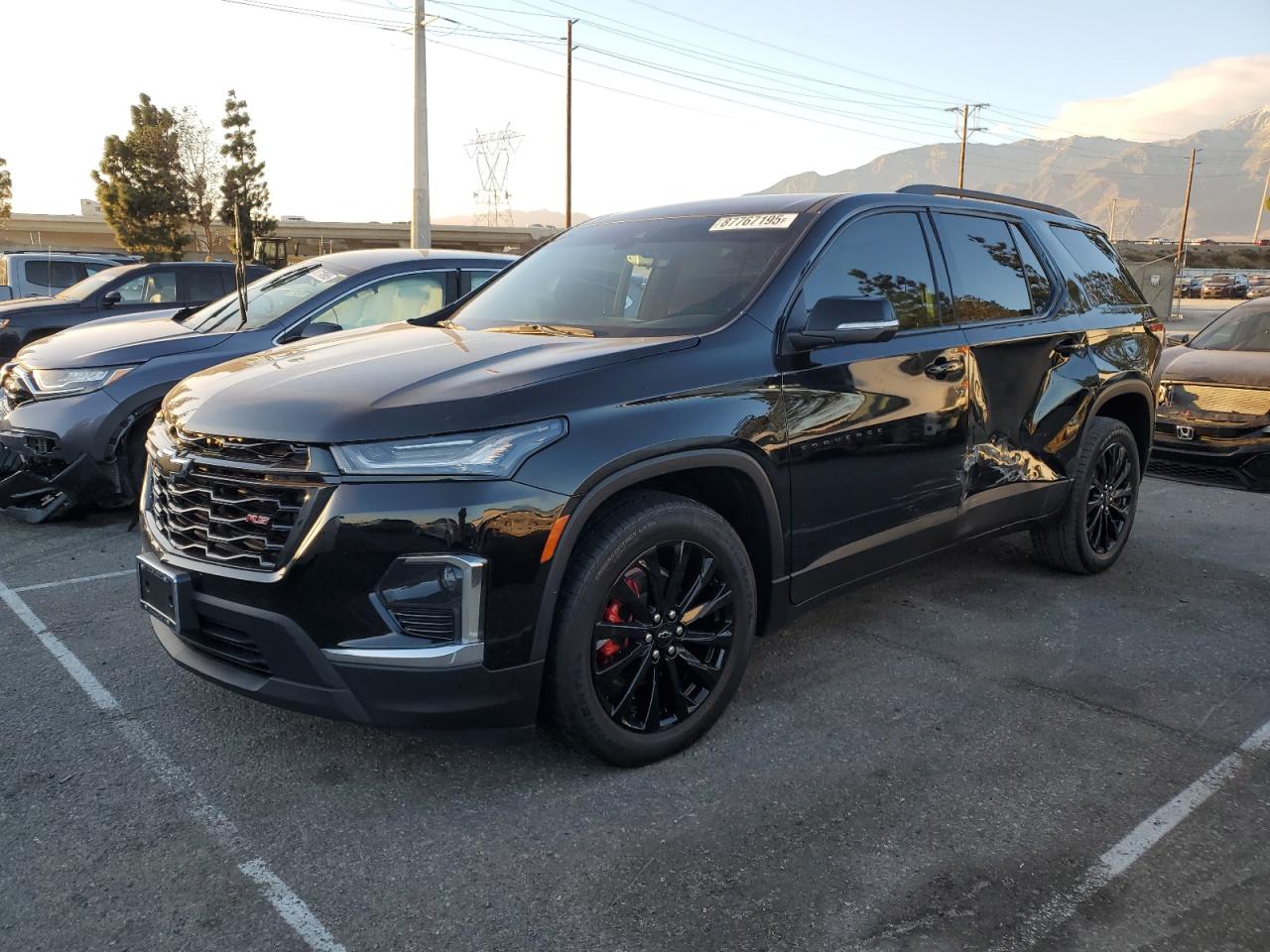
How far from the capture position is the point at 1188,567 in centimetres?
530

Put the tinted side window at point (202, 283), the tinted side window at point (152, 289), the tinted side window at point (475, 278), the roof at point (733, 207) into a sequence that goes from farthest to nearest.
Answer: the tinted side window at point (202, 283)
the tinted side window at point (152, 289)
the tinted side window at point (475, 278)
the roof at point (733, 207)

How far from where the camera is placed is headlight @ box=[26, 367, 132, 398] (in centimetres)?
558

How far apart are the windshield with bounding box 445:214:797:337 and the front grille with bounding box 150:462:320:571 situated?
1.18 metres

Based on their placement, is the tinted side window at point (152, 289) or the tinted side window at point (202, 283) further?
the tinted side window at point (202, 283)

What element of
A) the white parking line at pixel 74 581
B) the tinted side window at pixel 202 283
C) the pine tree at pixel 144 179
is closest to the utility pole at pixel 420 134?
the tinted side window at pixel 202 283

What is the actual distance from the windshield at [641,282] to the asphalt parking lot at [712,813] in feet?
4.74

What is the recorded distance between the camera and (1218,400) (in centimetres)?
719

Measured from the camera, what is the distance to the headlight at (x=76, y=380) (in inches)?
220

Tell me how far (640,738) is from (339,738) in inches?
40.7

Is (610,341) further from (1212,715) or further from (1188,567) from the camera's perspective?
(1188,567)

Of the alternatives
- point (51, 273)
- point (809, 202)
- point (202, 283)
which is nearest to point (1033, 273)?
point (809, 202)

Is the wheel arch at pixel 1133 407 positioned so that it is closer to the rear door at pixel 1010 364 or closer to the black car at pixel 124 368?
the rear door at pixel 1010 364

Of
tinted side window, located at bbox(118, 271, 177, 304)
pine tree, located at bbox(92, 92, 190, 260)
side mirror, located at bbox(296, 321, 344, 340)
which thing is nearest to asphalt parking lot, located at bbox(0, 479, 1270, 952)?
side mirror, located at bbox(296, 321, 344, 340)

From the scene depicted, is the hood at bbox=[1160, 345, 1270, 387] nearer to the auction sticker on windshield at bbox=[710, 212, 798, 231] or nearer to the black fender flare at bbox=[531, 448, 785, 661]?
the auction sticker on windshield at bbox=[710, 212, 798, 231]
